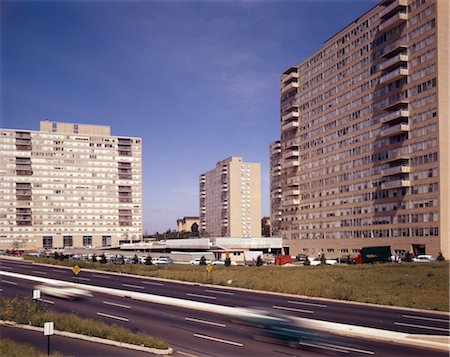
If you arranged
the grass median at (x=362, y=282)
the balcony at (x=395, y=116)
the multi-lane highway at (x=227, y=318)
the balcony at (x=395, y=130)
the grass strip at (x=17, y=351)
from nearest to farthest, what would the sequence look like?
the grass strip at (x=17, y=351) < the multi-lane highway at (x=227, y=318) < the grass median at (x=362, y=282) < the balcony at (x=395, y=130) < the balcony at (x=395, y=116)

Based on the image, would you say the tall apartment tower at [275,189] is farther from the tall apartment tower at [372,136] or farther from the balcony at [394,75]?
the balcony at [394,75]

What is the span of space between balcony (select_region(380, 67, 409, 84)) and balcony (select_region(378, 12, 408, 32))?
864 cm

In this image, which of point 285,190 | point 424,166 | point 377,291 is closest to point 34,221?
point 285,190

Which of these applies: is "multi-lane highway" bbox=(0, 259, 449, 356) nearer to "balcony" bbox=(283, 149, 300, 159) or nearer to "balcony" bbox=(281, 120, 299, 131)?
"balcony" bbox=(283, 149, 300, 159)

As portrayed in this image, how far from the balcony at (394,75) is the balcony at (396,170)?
16373mm

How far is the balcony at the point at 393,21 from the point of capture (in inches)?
3282

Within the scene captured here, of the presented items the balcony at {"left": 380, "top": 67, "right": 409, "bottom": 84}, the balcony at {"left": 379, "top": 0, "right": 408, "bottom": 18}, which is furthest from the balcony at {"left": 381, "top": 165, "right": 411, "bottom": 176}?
the balcony at {"left": 379, "top": 0, "right": 408, "bottom": 18}

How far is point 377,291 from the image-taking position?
37.1 m

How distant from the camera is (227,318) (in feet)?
87.4

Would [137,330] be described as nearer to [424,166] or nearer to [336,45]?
[424,166]

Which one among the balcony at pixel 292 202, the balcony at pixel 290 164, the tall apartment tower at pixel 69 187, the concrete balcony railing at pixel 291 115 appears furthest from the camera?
the tall apartment tower at pixel 69 187

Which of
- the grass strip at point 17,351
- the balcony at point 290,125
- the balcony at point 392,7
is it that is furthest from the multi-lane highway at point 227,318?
the balcony at point 290,125

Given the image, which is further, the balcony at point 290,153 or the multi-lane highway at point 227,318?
the balcony at point 290,153

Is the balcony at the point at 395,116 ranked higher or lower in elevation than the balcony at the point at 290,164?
higher
